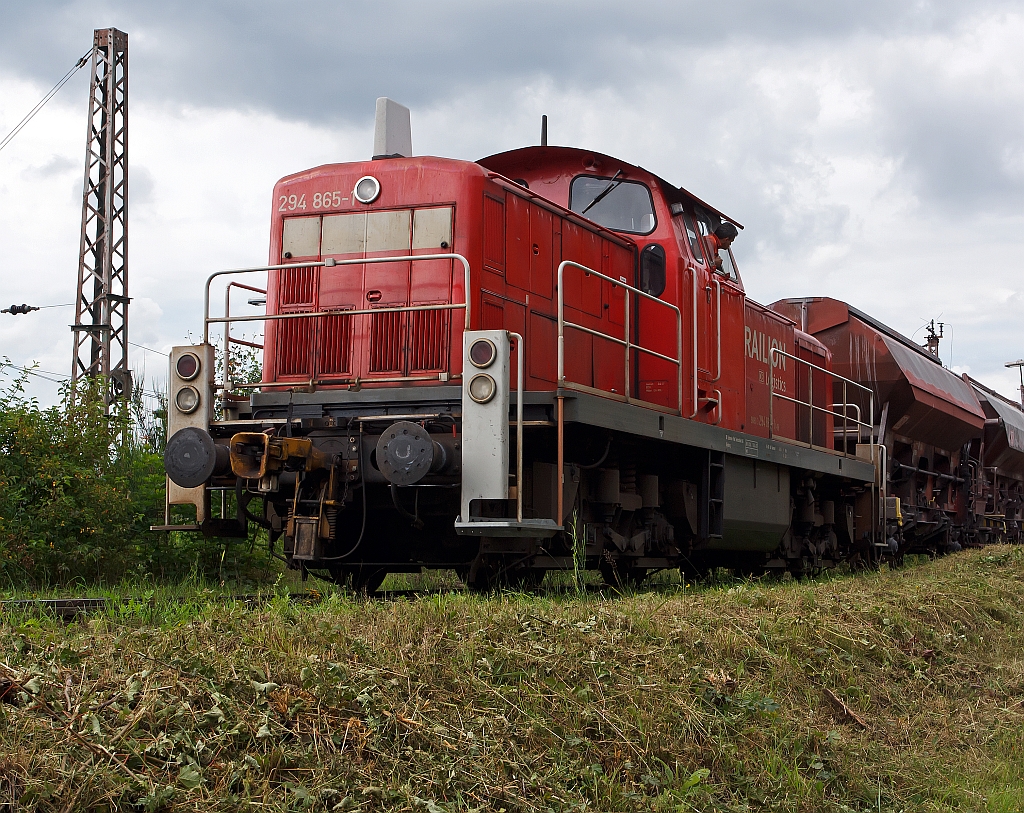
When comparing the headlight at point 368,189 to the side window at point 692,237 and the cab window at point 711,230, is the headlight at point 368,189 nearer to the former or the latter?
the side window at point 692,237

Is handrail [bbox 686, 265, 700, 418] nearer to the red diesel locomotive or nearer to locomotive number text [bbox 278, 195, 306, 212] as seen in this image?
the red diesel locomotive

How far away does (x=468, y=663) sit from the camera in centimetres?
417

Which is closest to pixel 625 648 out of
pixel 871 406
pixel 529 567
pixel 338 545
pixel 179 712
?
pixel 179 712

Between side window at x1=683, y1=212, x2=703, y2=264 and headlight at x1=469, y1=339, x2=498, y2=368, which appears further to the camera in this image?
side window at x1=683, y1=212, x2=703, y2=264

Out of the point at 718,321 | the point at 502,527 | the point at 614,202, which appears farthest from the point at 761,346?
the point at 502,527

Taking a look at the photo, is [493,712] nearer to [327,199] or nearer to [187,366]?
[187,366]

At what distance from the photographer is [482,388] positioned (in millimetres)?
6527

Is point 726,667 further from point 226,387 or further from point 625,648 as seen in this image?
point 226,387

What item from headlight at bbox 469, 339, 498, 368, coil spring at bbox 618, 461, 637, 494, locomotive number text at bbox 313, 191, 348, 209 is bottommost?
coil spring at bbox 618, 461, 637, 494

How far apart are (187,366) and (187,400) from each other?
0.25 meters

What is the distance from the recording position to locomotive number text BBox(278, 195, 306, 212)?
8062 mm

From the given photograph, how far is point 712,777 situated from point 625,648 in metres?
0.90

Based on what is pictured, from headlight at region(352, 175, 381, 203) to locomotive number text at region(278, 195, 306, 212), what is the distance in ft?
1.63

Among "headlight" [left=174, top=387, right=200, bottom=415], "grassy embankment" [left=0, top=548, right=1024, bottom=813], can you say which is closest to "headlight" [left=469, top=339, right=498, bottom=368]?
"grassy embankment" [left=0, top=548, right=1024, bottom=813]
